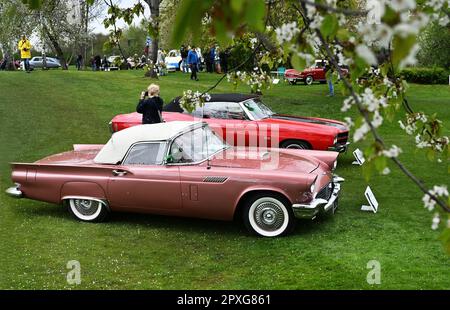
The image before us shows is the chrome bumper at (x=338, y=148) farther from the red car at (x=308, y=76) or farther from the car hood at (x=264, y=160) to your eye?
the red car at (x=308, y=76)

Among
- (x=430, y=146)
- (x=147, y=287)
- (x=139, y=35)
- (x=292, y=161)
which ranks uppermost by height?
(x=139, y=35)

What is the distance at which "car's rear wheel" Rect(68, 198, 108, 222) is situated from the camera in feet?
25.0

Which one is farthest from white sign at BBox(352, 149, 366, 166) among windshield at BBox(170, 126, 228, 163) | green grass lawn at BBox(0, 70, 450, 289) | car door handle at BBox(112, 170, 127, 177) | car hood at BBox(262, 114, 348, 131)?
car door handle at BBox(112, 170, 127, 177)

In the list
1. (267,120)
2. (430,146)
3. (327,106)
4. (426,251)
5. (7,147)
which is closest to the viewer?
(430,146)

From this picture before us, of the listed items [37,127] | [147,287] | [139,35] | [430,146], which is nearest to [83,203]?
[147,287]

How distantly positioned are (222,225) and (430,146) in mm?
3689

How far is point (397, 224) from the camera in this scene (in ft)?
23.9

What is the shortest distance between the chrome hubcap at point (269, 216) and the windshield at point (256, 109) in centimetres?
429

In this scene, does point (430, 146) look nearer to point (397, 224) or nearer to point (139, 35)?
point (397, 224)

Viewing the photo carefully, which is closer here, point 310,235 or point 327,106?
point 310,235

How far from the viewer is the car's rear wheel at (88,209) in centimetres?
761

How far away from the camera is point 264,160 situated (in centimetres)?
743

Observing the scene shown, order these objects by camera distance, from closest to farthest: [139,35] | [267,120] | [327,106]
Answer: [267,120]
[327,106]
[139,35]

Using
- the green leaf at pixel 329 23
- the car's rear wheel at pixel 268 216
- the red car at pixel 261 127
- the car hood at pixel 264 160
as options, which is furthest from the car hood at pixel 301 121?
the green leaf at pixel 329 23
